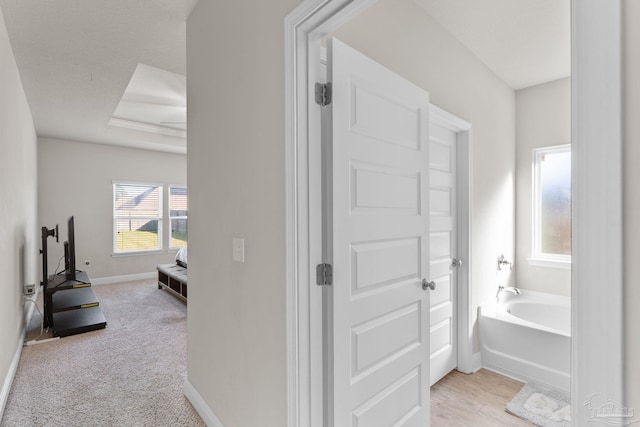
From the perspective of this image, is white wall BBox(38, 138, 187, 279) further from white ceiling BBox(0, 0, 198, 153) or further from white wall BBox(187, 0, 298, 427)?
white wall BBox(187, 0, 298, 427)

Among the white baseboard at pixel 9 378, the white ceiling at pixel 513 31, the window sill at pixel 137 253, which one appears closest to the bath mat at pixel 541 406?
the white ceiling at pixel 513 31

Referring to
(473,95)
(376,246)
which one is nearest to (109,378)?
(376,246)

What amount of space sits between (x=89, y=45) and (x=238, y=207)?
2040 millimetres

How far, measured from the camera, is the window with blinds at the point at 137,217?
19.9 ft

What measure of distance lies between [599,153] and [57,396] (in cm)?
326

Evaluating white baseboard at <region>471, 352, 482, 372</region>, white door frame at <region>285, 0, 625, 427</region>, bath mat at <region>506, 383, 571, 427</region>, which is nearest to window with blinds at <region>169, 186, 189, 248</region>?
white baseboard at <region>471, 352, 482, 372</region>

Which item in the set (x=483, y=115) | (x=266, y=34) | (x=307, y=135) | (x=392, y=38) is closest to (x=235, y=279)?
(x=307, y=135)

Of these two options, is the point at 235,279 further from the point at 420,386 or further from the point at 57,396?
the point at 57,396

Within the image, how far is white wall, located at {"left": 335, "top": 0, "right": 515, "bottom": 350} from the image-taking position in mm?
1861

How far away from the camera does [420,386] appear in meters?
1.75

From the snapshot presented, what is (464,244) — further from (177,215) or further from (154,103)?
(177,215)

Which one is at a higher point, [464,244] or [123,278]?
[464,244]

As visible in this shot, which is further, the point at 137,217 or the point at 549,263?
the point at 137,217

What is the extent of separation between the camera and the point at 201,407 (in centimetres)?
198
